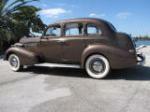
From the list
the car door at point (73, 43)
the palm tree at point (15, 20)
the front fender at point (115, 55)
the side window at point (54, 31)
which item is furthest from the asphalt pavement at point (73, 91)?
the palm tree at point (15, 20)

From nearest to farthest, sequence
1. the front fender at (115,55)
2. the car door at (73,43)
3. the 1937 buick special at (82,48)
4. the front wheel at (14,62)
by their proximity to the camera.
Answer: the front fender at (115,55), the 1937 buick special at (82,48), the car door at (73,43), the front wheel at (14,62)

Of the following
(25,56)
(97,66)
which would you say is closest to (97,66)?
(97,66)

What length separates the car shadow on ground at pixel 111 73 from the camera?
8.98m

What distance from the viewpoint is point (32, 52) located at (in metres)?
10.1

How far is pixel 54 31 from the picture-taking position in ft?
32.3

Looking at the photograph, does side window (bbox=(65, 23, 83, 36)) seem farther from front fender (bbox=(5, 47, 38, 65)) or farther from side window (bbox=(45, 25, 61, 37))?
front fender (bbox=(5, 47, 38, 65))

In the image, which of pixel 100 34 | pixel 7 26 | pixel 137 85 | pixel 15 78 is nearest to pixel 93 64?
pixel 100 34

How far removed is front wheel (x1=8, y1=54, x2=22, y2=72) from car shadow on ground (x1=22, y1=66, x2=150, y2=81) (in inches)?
12.5

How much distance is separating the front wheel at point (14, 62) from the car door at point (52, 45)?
105 cm

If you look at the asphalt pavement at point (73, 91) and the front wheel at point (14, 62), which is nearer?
the asphalt pavement at point (73, 91)

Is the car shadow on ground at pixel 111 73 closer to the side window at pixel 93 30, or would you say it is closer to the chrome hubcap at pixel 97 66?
the chrome hubcap at pixel 97 66

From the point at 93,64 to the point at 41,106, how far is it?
337 cm

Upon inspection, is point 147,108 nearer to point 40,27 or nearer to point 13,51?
point 13,51

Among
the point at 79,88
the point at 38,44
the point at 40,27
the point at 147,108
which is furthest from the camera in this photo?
the point at 40,27
